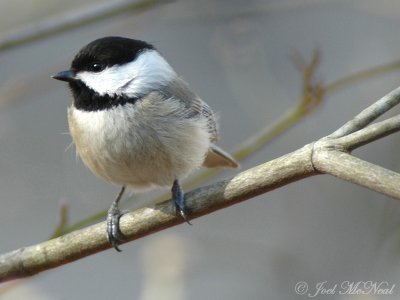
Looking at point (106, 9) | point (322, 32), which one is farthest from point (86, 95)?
point (322, 32)

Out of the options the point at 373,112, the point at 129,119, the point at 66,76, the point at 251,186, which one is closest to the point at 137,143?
the point at 129,119

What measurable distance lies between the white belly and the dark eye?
0.15 m

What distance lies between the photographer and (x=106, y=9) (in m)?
2.36

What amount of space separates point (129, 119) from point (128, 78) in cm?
17

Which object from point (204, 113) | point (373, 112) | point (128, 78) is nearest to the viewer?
point (373, 112)

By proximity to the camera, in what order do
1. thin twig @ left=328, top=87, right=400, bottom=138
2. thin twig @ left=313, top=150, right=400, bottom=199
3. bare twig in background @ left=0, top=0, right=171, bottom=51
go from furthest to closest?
1. bare twig in background @ left=0, top=0, right=171, bottom=51
2. thin twig @ left=328, top=87, right=400, bottom=138
3. thin twig @ left=313, top=150, right=400, bottom=199

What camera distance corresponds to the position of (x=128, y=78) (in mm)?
2439

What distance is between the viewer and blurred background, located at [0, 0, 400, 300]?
2.69m

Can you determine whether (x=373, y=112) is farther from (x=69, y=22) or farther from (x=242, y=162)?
(x=69, y=22)

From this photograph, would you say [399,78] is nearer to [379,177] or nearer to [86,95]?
[86,95]
